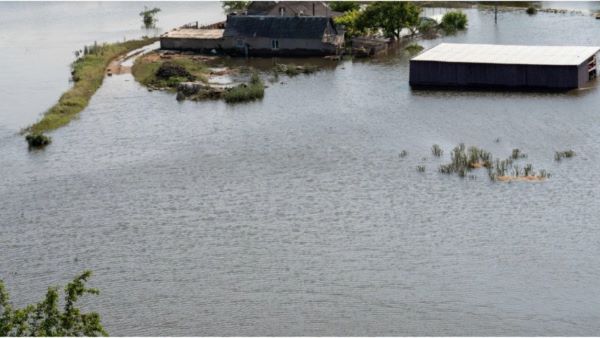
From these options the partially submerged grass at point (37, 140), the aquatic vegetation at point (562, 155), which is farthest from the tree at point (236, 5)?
the aquatic vegetation at point (562, 155)

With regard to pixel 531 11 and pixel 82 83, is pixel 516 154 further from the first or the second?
pixel 531 11

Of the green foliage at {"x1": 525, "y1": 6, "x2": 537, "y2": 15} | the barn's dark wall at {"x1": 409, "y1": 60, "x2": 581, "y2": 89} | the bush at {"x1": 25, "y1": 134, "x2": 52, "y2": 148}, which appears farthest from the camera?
the green foliage at {"x1": 525, "y1": 6, "x2": 537, "y2": 15}

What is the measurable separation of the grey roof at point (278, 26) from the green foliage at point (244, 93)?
454 inches

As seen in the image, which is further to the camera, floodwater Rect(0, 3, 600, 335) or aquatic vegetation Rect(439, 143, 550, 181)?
aquatic vegetation Rect(439, 143, 550, 181)

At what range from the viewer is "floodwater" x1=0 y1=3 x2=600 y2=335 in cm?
2702

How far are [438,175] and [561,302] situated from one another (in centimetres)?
1176

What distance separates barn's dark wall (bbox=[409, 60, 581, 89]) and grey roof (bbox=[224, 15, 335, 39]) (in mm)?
11720

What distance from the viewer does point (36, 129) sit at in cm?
4609

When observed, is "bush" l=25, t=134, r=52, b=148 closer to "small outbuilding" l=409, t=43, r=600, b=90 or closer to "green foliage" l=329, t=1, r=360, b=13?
"small outbuilding" l=409, t=43, r=600, b=90

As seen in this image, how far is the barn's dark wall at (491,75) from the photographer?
50875mm

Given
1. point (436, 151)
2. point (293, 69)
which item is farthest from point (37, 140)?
point (293, 69)

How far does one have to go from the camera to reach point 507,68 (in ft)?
169

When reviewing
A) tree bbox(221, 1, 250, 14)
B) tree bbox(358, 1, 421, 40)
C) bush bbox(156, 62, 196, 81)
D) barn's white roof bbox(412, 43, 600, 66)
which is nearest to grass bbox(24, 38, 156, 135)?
bush bbox(156, 62, 196, 81)

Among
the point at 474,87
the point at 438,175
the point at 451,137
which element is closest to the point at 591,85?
the point at 474,87
